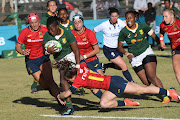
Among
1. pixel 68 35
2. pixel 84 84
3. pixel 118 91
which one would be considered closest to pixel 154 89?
pixel 118 91

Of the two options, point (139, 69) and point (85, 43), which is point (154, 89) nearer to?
point (139, 69)

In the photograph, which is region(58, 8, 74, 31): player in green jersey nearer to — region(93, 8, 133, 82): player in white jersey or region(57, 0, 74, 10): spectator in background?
region(93, 8, 133, 82): player in white jersey

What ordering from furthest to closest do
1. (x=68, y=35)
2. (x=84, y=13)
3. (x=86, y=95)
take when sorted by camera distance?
(x=84, y=13), (x=86, y=95), (x=68, y=35)

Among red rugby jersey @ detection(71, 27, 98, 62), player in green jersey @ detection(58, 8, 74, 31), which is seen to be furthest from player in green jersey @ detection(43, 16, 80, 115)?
player in green jersey @ detection(58, 8, 74, 31)

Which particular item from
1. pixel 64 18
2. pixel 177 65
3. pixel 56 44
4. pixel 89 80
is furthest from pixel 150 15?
pixel 89 80

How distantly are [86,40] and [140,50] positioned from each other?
4.40ft

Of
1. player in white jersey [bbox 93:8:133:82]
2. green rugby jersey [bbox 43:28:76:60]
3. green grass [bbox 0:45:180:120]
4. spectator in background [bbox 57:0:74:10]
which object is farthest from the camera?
spectator in background [bbox 57:0:74:10]

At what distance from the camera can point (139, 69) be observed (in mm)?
9828

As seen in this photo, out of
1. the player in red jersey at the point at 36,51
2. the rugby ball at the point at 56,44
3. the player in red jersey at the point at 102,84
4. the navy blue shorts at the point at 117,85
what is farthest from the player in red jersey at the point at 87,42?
the navy blue shorts at the point at 117,85

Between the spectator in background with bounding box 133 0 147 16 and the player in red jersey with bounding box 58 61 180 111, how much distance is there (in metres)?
14.1

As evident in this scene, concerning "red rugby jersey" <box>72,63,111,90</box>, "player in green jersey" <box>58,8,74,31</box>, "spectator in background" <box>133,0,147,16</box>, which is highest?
"player in green jersey" <box>58,8,74,31</box>

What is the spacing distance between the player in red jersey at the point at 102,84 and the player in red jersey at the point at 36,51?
1407mm

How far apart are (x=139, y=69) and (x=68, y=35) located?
7.41ft

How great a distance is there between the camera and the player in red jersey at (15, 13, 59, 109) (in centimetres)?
945
